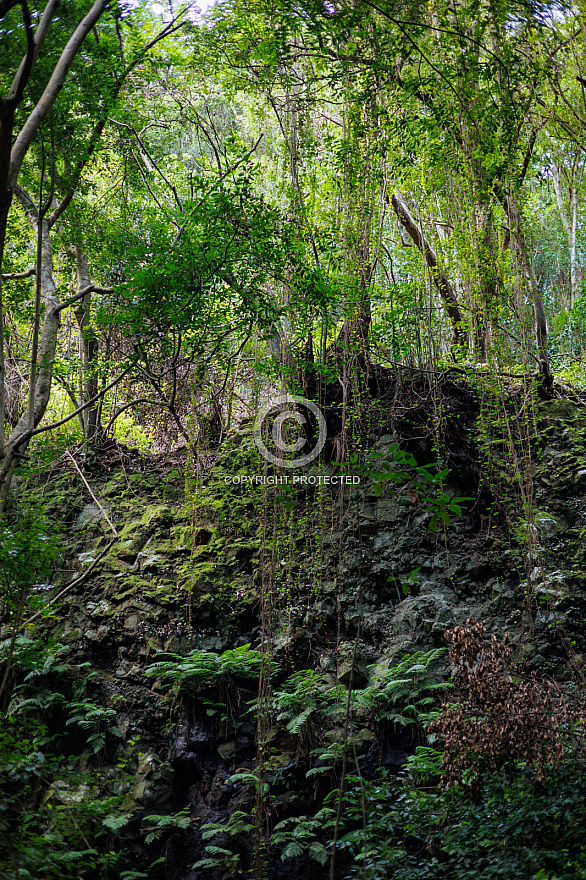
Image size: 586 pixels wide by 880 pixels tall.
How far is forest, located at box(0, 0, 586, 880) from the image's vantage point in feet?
10.7

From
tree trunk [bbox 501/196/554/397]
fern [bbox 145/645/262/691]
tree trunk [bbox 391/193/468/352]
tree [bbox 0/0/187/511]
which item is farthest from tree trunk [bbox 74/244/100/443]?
tree trunk [bbox 501/196/554/397]

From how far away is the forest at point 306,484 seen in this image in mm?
3268

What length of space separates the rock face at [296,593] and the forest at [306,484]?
1.0 inches

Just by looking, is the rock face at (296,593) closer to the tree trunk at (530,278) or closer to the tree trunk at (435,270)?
the tree trunk at (530,278)

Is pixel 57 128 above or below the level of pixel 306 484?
above

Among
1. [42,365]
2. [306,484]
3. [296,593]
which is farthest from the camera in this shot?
[306,484]

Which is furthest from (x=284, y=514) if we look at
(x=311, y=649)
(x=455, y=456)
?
(x=455, y=456)

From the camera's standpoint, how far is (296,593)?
5.13 m

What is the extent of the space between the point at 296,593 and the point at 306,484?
36.4 inches

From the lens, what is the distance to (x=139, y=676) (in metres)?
4.83

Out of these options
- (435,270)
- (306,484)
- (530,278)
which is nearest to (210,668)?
(306,484)

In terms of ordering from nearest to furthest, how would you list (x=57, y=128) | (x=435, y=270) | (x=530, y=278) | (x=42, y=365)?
(x=42, y=365) → (x=57, y=128) → (x=530, y=278) → (x=435, y=270)

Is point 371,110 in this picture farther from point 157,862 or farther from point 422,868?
point 157,862

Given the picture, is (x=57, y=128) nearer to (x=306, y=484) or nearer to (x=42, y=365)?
(x=42, y=365)
